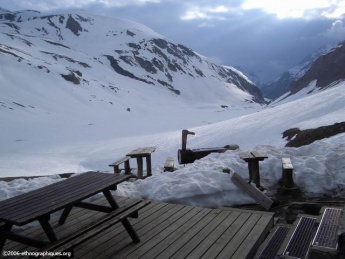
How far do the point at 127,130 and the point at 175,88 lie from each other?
11381 centimetres

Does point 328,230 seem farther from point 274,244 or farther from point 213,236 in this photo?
point 213,236

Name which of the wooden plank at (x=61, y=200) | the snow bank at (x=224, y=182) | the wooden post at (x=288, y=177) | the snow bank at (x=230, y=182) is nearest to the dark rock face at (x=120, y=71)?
the snow bank at (x=224, y=182)

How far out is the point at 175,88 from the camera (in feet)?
518

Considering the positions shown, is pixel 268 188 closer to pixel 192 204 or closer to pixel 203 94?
pixel 192 204

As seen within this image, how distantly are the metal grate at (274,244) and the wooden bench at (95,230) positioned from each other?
6.02 ft

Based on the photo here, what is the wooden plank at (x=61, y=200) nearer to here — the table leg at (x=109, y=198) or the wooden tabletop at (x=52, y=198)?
the wooden tabletop at (x=52, y=198)

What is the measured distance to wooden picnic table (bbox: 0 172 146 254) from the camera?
167 inches

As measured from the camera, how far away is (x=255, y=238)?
523 cm

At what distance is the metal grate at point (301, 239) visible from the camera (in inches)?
182

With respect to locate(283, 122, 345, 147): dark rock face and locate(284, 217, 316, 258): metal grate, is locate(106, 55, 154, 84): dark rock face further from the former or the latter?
locate(284, 217, 316, 258): metal grate

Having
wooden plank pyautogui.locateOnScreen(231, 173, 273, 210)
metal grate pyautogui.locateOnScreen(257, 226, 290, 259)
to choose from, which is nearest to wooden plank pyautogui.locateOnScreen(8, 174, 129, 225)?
metal grate pyautogui.locateOnScreen(257, 226, 290, 259)

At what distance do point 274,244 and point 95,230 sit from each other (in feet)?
8.29

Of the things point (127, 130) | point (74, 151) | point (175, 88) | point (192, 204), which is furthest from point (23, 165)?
point (175, 88)

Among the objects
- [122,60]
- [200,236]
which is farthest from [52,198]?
[122,60]
